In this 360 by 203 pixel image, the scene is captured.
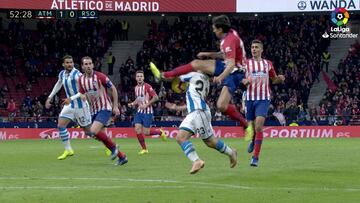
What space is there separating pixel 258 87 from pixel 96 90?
4.10m

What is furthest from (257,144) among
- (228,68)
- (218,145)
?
(228,68)

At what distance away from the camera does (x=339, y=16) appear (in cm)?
4928

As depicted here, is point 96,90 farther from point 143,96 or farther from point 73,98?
point 143,96

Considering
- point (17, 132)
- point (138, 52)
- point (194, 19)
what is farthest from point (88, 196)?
point (194, 19)

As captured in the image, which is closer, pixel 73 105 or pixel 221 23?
pixel 221 23

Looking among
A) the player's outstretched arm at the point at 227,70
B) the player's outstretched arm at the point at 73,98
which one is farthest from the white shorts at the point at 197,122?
the player's outstretched arm at the point at 73,98

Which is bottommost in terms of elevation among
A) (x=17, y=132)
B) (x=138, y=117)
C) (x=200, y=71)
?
(x=17, y=132)

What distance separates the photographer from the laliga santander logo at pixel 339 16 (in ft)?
157

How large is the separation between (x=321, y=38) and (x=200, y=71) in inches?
1584

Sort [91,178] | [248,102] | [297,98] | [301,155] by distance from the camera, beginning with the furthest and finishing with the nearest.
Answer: [297,98] → [301,155] → [248,102] → [91,178]

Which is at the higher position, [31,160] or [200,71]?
[200,71]

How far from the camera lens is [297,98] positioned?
158 feet

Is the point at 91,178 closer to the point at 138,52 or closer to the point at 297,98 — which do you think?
the point at 297,98

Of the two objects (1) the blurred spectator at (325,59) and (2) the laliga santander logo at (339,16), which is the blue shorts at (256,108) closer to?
(2) the laliga santander logo at (339,16)
